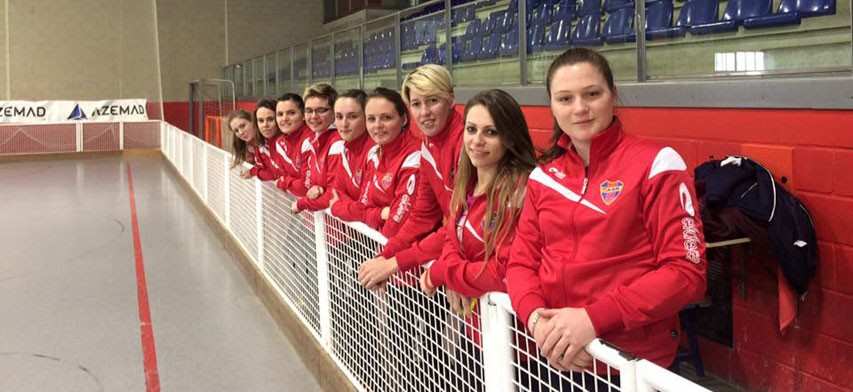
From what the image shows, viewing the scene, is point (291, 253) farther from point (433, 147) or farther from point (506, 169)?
point (506, 169)

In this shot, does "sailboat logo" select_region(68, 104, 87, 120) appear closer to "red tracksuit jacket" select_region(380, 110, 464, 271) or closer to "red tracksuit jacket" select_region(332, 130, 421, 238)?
"red tracksuit jacket" select_region(332, 130, 421, 238)

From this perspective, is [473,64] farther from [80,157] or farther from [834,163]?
[80,157]

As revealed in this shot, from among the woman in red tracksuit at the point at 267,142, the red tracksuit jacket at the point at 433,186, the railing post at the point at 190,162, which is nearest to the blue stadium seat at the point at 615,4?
the red tracksuit jacket at the point at 433,186

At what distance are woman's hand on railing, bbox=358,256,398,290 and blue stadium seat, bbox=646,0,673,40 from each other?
2.33 meters

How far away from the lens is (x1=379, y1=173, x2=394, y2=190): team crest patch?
3.18m

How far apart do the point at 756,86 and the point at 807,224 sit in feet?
2.11

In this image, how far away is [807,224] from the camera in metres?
3.03

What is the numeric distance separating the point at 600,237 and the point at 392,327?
1.22 meters

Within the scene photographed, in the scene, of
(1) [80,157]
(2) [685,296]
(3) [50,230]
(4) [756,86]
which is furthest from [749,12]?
(1) [80,157]

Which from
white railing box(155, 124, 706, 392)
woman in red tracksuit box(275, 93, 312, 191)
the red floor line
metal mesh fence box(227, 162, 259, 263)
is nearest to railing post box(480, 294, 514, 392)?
white railing box(155, 124, 706, 392)

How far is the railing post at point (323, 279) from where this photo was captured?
353 centimetres

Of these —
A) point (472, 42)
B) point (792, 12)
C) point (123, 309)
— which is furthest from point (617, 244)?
point (472, 42)

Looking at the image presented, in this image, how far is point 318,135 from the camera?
14.5 feet

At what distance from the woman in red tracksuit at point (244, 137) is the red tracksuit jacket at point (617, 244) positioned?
4177mm
